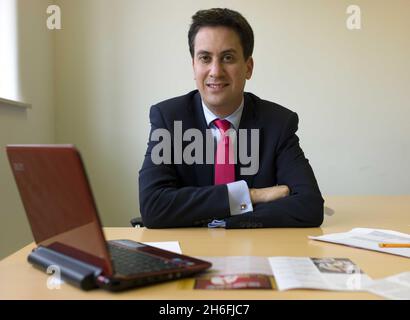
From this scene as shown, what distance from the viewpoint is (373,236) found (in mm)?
1319

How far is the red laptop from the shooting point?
72 cm

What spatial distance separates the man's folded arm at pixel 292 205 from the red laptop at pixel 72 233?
0.56 m

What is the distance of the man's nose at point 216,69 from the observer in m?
1.83

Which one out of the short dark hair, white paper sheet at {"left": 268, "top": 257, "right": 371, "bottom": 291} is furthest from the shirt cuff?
the short dark hair

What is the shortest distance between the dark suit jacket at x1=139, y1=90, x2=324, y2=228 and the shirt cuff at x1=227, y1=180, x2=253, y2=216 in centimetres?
3

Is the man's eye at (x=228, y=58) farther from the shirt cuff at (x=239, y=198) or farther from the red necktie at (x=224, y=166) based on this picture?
the shirt cuff at (x=239, y=198)

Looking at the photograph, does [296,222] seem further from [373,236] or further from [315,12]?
[315,12]

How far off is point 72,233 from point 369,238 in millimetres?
844

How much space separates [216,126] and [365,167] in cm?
193

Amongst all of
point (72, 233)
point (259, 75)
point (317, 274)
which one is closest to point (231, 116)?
point (317, 274)

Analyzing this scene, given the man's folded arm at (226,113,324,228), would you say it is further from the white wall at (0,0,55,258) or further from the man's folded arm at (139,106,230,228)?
the white wall at (0,0,55,258)

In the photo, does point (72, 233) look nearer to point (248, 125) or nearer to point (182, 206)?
point (182, 206)

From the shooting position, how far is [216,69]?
6.02 feet

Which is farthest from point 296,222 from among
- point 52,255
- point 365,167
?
point 365,167
